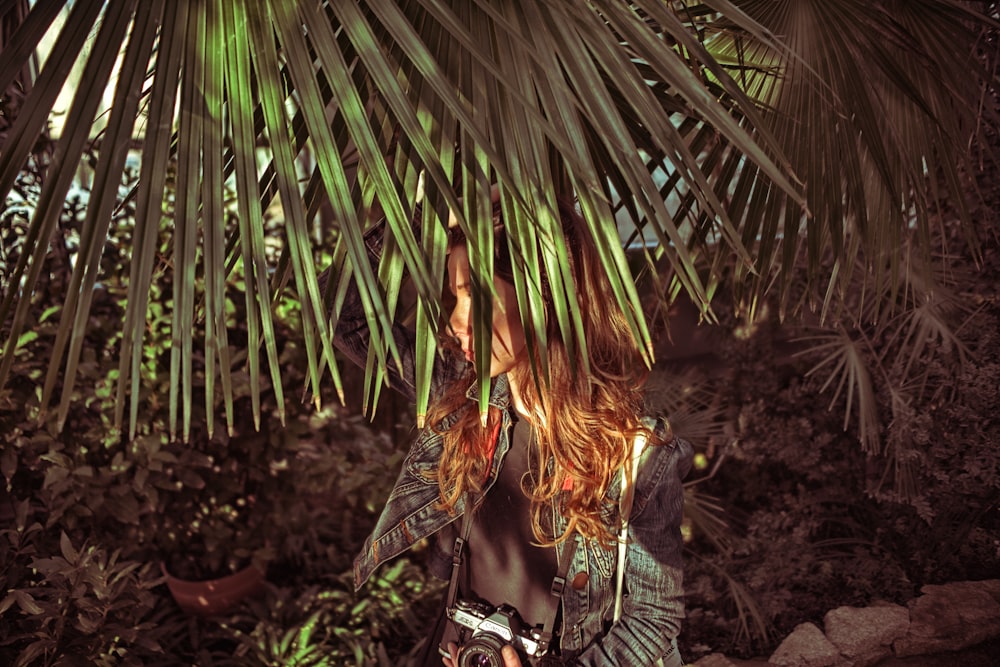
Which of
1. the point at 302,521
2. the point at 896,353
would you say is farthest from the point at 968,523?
the point at 302,521

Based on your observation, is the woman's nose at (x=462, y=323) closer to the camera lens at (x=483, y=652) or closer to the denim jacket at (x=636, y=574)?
the denim jacket at (x=636, y=574)

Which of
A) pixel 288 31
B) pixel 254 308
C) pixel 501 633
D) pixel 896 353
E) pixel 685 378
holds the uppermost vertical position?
pixel 896 353

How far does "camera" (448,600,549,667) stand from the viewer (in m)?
1.19

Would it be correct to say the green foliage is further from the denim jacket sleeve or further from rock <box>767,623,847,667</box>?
the denim jacket sleeve

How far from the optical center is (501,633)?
3.97 ft

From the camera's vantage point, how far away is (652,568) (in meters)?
1.18

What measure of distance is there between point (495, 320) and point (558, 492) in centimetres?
28

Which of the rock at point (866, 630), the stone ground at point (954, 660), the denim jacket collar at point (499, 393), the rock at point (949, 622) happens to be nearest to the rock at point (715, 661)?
the stone ground at point (954, 660)

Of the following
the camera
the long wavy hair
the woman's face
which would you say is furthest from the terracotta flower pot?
the woman's face

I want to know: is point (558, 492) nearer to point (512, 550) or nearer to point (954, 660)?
point (512, 550)

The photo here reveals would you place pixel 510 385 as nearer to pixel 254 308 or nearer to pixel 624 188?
pixel 624 188

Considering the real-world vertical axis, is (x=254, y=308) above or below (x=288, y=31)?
below

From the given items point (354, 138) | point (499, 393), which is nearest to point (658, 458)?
→ point (499, 393)

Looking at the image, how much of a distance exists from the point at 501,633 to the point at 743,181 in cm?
84
